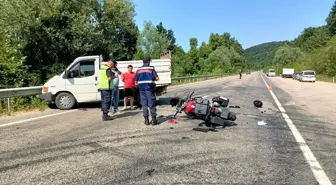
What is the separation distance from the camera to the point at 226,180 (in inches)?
171

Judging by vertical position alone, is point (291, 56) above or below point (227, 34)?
below

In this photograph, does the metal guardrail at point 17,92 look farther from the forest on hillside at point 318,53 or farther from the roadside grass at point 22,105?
the forest on hillside at point 318,53

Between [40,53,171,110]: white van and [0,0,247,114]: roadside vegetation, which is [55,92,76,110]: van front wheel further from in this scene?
[0,0,247,114]: roadside vegetation

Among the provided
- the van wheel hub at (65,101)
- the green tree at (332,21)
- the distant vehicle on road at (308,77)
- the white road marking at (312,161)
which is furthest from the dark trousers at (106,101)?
the green tree at (332,21)

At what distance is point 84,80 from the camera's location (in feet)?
42.7

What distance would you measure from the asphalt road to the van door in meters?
3.85

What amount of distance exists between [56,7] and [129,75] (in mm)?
16812

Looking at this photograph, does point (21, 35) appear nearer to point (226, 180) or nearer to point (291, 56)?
point (226, 180)

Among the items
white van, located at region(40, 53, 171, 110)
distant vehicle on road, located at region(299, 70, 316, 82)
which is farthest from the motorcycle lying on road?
distant vehicle on road, located at region(299, 70, 316, 82)

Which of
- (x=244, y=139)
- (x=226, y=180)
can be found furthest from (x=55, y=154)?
(x=244, y=139)

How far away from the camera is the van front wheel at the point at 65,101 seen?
42.3 feet

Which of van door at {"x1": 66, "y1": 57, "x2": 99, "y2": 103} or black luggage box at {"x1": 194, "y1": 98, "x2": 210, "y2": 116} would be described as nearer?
black luggage box at {"x1": 194, "y1": 98, "x2": 210, "y2": 116}

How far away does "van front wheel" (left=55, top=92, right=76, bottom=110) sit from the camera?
42.3 feet

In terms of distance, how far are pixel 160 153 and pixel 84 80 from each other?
806 cm
